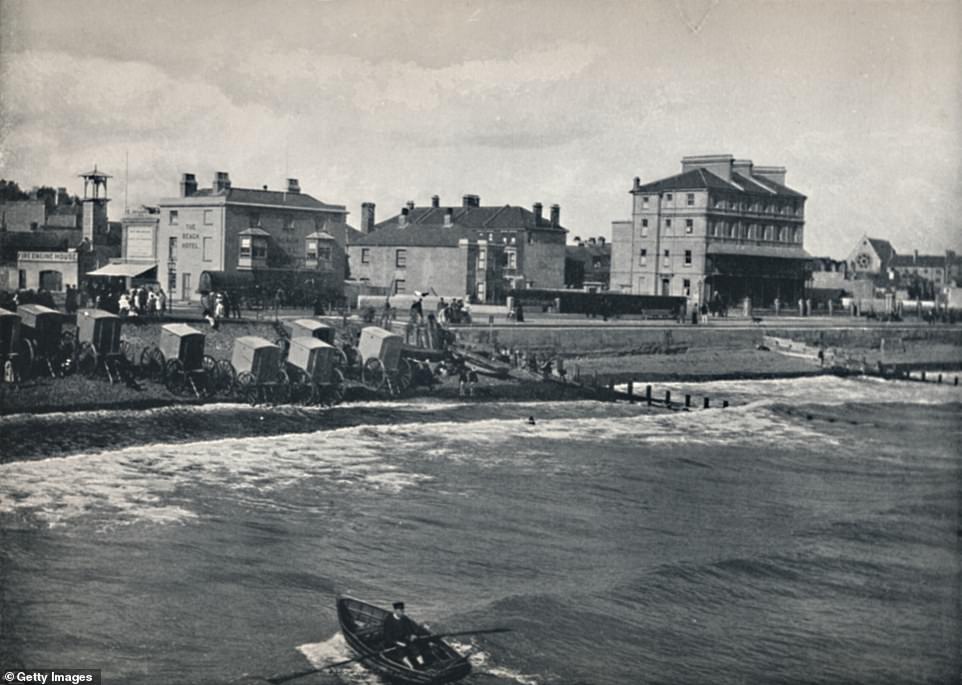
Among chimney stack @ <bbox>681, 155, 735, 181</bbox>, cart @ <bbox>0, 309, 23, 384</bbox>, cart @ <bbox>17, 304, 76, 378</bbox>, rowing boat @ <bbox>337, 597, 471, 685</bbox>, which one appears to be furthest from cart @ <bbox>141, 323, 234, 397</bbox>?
chimney stack @ <bbox>681, 155, 735, 181</bbox>

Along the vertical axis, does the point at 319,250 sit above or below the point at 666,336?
above

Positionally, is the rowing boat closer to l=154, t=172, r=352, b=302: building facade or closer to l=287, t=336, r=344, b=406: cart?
l=287, t=336, r=344, b=406: cart

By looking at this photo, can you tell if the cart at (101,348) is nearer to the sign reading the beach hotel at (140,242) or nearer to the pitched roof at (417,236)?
the sign reading the beach hotel at (140,242)

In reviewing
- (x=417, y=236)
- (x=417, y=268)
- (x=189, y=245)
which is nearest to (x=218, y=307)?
(x=189, y=245)

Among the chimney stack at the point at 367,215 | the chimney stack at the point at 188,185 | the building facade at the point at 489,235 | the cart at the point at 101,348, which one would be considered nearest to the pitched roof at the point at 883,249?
the building facade at the point at 489,235

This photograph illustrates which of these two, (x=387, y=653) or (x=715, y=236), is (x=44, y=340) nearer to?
(x=387, y=653)
